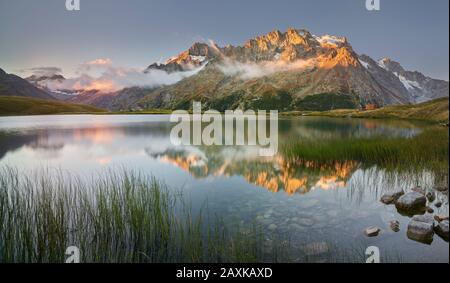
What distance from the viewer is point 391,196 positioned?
1147 centimetres

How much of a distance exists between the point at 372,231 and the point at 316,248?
222 cm

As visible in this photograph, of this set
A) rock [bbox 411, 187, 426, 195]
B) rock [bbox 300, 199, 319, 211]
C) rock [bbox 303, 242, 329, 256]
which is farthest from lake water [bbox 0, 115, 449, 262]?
rock [bbox 411, 187, 426, 195]

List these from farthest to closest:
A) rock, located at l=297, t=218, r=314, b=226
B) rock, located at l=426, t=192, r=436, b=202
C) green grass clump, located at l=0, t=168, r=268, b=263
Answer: rock, located at l=426, t=192, r=436, b=202 → rock, located at l=297, t=218, r=314, b=226 → green grass clump, located at l=0, t=168, r=268, b=263

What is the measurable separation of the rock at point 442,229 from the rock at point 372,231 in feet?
4.91

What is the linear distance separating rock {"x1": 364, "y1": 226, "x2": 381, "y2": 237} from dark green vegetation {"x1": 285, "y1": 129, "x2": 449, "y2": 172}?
283 inches

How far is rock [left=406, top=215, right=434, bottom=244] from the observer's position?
7916 mm

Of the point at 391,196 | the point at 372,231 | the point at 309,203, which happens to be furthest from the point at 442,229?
the point at 309,203

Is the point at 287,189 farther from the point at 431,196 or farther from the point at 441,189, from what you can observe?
the point at 441,189

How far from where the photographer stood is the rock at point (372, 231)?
8570mm

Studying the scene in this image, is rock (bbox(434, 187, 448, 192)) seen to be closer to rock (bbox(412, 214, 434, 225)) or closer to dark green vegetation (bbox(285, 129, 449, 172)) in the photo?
dark green vegetation (bbox(285, 129, 449, 172))

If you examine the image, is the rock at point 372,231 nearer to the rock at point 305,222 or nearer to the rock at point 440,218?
the rock at point 305,222

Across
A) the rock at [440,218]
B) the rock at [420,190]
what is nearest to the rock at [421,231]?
the rock at [440,218]

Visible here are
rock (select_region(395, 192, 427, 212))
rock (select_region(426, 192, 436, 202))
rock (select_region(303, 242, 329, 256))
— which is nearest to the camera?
rock (select_region(303, 242, 329, 256))
